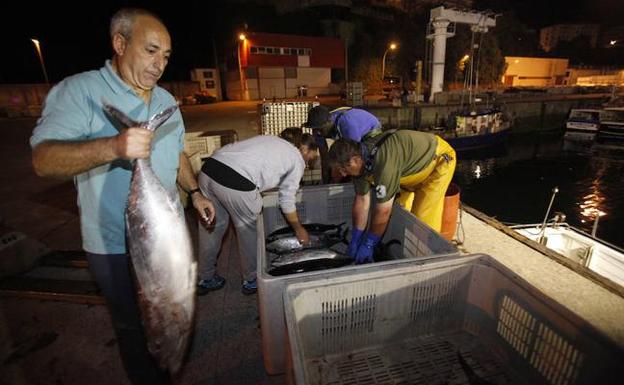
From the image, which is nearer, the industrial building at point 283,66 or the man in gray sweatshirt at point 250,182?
the man in gray sweatshirt at point 250,182

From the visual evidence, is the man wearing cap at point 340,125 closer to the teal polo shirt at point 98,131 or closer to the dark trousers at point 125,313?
the teal polo shirt at point 98,131

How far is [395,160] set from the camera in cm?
331

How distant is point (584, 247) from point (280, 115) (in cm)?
655

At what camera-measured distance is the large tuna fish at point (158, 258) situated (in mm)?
1596

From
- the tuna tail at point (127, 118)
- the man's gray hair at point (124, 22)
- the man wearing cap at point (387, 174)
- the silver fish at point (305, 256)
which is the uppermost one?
the man's gray hair at point (124, 22)

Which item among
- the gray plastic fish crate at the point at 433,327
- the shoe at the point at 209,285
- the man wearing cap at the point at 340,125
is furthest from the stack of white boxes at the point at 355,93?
the gray plastic fish crate at the point at 433,327

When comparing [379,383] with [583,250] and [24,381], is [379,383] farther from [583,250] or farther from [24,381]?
[583,250]

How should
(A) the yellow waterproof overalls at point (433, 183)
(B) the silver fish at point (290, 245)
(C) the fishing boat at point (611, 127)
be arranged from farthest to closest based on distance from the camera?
(C) the fishing boat at point (611, 127) < (A) the yellow waterproof overalls at point (433, 183) < (B) the silver fish at point (290, 245)

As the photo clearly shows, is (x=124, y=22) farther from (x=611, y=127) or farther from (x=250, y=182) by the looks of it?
(x=611, y=127)

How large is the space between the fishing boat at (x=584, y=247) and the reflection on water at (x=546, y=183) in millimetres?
7202

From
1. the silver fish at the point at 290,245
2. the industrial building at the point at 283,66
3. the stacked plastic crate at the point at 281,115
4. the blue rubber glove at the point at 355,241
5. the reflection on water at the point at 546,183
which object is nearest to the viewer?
the blue rubber glove at the point at 355,241

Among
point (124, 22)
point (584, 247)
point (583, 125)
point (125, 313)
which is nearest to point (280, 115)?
point (124, 22)

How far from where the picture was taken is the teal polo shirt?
5.01 feet

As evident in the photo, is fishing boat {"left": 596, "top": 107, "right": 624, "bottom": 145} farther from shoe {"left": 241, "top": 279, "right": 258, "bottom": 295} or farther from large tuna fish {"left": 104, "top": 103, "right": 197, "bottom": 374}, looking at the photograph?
large tuna fish {"left": 104, "top": 103, "right": 197, "bottom": 374}
